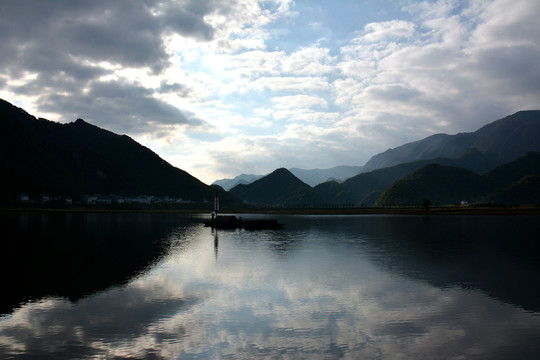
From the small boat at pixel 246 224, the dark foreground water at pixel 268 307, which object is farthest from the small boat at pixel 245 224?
the dark foreground water at pixel 268 307

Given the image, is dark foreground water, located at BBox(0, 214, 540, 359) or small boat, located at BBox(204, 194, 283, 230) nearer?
dark foreground water, located at BBox(0, 214, 540, 359)

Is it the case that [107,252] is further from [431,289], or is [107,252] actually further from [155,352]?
[431,289]

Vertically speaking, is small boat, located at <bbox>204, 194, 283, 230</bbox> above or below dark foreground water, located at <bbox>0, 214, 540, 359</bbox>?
below

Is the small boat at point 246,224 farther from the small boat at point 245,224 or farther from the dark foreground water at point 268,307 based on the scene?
the dark foreground water at point 268,307

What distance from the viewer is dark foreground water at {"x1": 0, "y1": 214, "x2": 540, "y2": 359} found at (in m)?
16.5

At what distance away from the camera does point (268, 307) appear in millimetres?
23391

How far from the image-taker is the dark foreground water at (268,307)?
16.5m

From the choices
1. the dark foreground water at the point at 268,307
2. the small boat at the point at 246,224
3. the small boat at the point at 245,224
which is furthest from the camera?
the small boat at the point at 245,224

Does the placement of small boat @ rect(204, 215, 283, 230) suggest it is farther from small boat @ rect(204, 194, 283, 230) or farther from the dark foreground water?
the dark foreground water

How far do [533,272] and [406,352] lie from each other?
29451 millimetres

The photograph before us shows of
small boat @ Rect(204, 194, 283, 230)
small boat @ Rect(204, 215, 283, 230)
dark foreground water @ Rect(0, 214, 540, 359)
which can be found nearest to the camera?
dark foreground water @ Rect(0, 214, 540, 359)

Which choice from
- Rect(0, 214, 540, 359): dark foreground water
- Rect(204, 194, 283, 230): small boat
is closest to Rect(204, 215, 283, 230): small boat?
Rect(204, 194, 283, 230): small boat

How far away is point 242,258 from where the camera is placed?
45969mm

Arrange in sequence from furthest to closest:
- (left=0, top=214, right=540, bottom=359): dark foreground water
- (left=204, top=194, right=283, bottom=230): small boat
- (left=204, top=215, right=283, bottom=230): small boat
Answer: (left=204, top=194, right=283, bottom=230): small boat → (left=204, top=215, right=283, bottom=230): small boat → (left=0, top=214, right=540, bottom=359): dark foreground water
